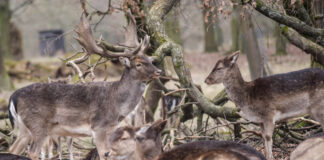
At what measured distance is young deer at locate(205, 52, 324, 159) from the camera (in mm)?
6910

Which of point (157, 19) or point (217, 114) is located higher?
point (157, 19)

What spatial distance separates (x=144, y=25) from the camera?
29.2ft

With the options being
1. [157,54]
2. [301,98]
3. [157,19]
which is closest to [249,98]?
[301,98]

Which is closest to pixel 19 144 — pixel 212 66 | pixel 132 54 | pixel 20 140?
pixel 20 140

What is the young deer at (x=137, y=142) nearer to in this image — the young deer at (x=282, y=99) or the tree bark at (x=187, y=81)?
the young deer at (x=282, y=99)

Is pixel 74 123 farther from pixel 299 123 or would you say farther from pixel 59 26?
pixel 59 26

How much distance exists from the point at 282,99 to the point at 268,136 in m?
0.56

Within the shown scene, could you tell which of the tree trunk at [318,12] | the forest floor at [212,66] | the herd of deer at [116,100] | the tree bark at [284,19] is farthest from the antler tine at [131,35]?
the tree trunk at [318,12]

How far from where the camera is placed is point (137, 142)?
5645 millimetres

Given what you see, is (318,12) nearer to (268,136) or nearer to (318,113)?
(318,113)

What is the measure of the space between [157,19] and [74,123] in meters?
2.44

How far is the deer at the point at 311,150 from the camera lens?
520cm

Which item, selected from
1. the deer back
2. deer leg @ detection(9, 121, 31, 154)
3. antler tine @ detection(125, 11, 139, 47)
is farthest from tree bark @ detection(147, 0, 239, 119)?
the deer back

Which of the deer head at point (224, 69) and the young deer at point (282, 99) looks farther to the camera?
the deer head at point (224, 69)
